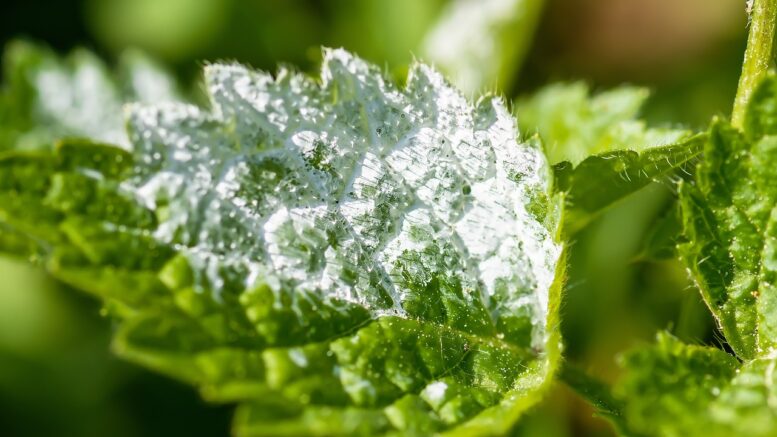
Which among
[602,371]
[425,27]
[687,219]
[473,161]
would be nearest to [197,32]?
[425,27]

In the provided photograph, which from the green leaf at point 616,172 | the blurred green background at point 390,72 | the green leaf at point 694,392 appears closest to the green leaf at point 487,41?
the blurred green background at point 390,72

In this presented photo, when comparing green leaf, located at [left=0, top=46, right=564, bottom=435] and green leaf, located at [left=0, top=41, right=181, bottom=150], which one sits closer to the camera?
green leaf, located at [left=0, top=46, right=564, bottom=435]

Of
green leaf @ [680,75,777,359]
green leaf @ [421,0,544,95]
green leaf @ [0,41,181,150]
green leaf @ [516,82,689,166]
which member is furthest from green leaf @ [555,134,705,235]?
green leaf @ [0,41,181,150]

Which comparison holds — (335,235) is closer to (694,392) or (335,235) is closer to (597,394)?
(597,394)

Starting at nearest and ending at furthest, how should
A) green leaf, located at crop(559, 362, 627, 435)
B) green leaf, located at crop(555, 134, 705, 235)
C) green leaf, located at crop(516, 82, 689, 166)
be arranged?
green leaf, located at crop(559, 362, 627, 435) < green leaf, located at crop(555, 134, 705, 235) < green leaf, located at crop(516, 82, 689, 166)

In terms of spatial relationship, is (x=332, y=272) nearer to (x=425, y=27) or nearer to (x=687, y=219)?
(x=687, y=219)

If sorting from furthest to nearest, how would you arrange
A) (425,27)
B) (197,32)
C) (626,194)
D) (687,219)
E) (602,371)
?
1. (197,32)
2. (425,27)
3. (602,371)
4. (626,194)
5. (687,219)

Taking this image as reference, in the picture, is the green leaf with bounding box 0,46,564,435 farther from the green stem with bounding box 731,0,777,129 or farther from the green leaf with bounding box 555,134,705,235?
the green stem with bounding box 731,0,777,129
